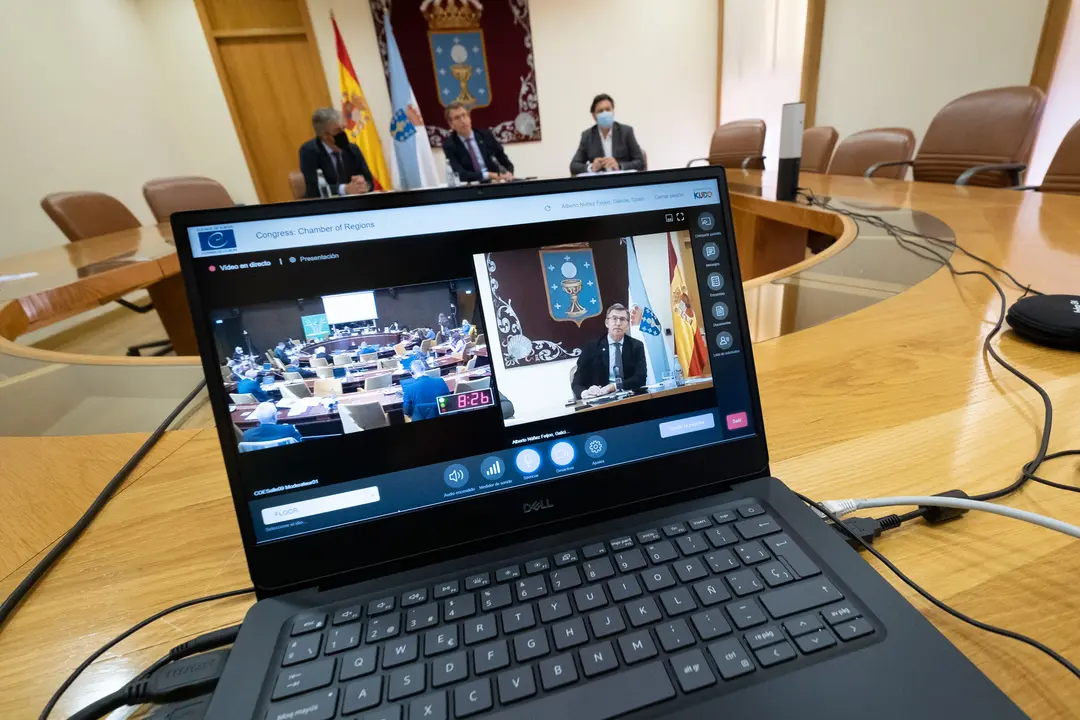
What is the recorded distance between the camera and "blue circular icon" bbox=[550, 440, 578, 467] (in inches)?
14.3

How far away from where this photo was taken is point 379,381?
341mm

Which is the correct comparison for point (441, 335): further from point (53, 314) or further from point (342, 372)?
point (53, 314)

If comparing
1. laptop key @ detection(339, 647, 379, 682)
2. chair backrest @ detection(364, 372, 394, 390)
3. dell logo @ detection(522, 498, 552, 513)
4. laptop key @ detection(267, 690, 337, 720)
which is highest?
chair backrest @ detection(364, 372, 394, 390)

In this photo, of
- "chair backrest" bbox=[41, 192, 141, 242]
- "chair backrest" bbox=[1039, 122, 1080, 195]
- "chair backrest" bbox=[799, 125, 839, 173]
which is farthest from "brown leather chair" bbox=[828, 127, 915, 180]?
"chair backrest" bbox=[41, 192, 141, 242]

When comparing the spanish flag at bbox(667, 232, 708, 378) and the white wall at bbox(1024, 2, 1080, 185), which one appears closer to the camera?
the spanish flag at bbox(667, 232, 708, 378)

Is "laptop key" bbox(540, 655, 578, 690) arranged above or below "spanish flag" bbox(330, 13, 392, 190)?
below

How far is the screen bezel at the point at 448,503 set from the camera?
0.32 metres

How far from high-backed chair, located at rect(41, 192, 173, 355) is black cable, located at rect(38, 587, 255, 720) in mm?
1971

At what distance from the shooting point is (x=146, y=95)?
12.0 feet

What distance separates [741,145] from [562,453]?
2.95 metres

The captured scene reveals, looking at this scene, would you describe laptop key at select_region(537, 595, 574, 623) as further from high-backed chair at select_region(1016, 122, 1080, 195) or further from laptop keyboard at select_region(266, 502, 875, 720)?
high-backed chair at select_region(1016, 122, 1080, 195)

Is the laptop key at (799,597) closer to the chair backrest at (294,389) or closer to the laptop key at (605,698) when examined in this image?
the laptop key at (605,698)

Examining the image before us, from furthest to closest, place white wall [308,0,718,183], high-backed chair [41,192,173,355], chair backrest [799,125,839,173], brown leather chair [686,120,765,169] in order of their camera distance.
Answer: white wall [308,0,718,183]
brown leather chair [686,120,765,169]
chair backrest [799,125,839,173]
high-backed chair [41,192,173,355]

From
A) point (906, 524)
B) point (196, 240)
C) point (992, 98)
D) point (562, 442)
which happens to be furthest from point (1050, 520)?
point (992, 98)
